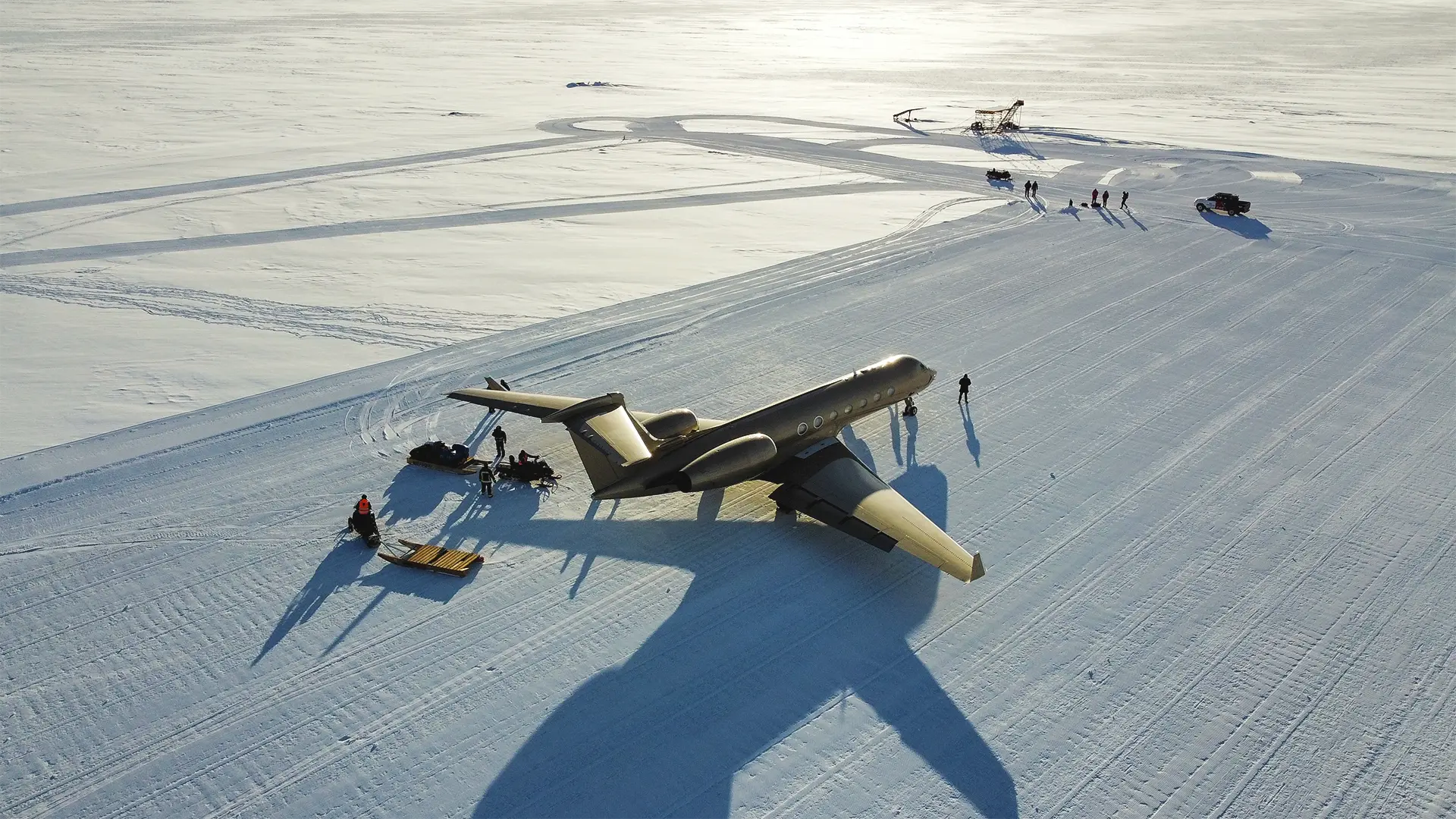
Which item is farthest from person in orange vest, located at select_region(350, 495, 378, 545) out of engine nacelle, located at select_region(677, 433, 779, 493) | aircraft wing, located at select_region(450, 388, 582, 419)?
engine nacelle, located at select_region(677, 433, 779, 493)

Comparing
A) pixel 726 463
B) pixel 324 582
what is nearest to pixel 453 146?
pixel 324 582

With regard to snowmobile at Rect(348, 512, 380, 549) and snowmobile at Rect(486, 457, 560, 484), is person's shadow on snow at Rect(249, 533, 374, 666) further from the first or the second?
snowmobile at Rect(486, 457, 560, 484)

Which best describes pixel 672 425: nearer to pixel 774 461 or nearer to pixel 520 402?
pixel 774 461

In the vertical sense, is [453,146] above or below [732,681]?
above

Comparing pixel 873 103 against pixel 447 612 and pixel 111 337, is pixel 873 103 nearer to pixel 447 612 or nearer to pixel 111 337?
pixel 111 337

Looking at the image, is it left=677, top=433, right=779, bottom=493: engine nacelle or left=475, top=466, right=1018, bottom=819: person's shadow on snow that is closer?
left=475, top=466, right=1018, bottom=819: person's shadow on snow
